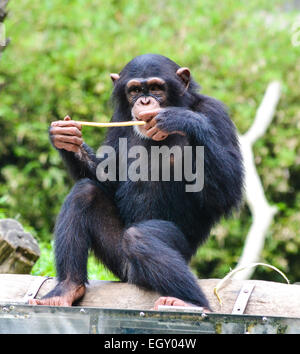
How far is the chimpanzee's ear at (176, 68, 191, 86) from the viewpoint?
4826 mm

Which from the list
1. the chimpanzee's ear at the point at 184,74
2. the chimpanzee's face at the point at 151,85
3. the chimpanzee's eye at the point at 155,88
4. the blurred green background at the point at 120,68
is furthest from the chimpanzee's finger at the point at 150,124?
the blurred green background at the point at 120,68

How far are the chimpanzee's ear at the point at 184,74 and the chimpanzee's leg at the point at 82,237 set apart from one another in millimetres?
1019

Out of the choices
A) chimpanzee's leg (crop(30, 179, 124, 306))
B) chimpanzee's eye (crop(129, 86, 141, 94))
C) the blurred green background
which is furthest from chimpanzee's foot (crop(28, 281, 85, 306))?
the blurred green background

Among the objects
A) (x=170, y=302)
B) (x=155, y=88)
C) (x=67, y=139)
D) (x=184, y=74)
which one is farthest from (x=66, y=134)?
(x=170, y=302)

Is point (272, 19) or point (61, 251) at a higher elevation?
point (272, 19)

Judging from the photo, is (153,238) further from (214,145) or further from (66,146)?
(66,146)

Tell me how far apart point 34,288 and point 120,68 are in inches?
214

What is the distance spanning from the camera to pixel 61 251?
4.28m

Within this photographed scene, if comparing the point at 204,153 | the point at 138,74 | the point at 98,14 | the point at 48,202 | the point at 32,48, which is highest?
the point at 98,14

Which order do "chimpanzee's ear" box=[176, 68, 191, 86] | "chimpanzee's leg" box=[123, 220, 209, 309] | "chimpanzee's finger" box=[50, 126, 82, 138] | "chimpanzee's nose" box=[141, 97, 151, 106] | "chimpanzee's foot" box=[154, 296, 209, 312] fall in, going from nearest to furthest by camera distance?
"chimpanzee's foot" box=[154, 296, 209, 312]
"chimpanzee's leg" box=[123, 220, 209, 309]
"chimpanzee's finger" box=[50, 126, 82, 138]
"chimpanzee's nose" box=[141, 97, 151, 106]
"chimpanzee's ear" box=[176, 68, 191, 86]

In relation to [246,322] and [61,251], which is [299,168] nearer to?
[61,251]

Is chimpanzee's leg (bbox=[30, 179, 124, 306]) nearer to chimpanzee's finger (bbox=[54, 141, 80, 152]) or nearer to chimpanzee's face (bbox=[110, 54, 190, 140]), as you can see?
chimpanzee's finger (bbox=[54, 141, 80, 152])
